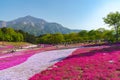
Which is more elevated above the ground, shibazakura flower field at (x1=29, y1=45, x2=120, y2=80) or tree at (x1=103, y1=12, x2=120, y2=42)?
tree at (x1=103, y1=12, x2=120, y2=42)

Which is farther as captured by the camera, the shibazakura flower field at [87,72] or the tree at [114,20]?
the tree at [114,20]

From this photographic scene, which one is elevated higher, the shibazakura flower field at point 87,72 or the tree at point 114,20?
the tree at point 114,20

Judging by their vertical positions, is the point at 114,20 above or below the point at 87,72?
above

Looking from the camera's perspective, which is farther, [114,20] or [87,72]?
[114,20]

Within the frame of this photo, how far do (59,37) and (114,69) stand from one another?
15539 centimetres

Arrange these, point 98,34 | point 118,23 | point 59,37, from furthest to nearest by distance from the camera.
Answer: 1. point 59,37
2. point 98,34
3. point 118,23

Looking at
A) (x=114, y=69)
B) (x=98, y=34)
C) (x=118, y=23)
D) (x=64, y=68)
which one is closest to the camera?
(x=114, y=69)

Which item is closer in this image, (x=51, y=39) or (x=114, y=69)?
(x=114, y=69)

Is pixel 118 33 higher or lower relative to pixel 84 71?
higher

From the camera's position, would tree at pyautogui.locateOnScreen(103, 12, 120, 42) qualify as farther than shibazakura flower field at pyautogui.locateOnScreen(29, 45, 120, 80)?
Yes

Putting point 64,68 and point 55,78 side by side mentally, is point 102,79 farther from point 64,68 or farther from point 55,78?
point 64,68

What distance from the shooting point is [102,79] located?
69.2 ft

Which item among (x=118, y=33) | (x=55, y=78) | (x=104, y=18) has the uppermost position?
(x=104, y=18)

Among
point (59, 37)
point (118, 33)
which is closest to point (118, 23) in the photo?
point (118, 33)
